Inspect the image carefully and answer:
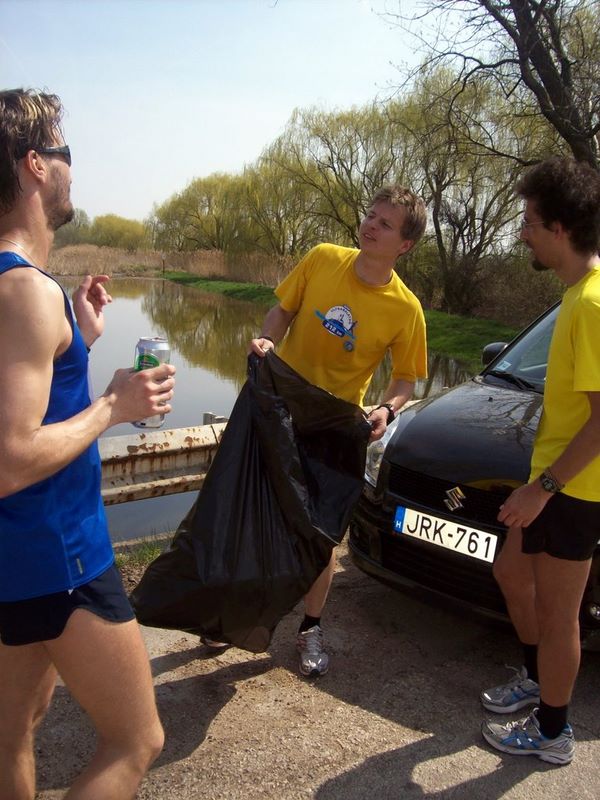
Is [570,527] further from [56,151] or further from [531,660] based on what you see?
[56,151]

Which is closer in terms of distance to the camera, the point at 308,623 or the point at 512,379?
the point at 308,623

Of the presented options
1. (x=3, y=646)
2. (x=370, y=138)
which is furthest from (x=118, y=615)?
(x=370, y=138)

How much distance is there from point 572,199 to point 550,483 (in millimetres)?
1008

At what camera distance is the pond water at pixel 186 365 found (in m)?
5.86

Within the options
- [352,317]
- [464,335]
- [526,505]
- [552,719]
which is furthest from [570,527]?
[464,335]

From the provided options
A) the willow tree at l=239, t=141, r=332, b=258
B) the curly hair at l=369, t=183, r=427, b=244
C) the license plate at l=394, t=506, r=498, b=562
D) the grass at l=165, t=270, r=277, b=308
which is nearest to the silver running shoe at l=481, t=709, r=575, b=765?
the license plate at l=394, t=506, r=498, b=562

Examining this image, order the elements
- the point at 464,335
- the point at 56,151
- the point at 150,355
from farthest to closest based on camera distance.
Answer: the point at 464,335 < the point at 150,355 < the point at 56,151

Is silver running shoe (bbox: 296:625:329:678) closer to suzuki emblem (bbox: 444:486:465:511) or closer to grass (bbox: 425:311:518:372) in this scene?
suzuki emblem (bbox: 444:486:465:511)

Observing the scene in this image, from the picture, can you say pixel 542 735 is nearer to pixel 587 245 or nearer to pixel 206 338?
pixel 587 245

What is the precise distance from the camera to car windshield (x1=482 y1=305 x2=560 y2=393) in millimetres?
4273

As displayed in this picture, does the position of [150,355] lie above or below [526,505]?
above

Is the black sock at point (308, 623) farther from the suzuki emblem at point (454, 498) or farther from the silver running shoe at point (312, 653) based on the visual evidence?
the suzuki emblem at point (454, 498)

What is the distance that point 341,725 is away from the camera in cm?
288

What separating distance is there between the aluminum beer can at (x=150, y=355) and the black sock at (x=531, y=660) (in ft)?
6.42
